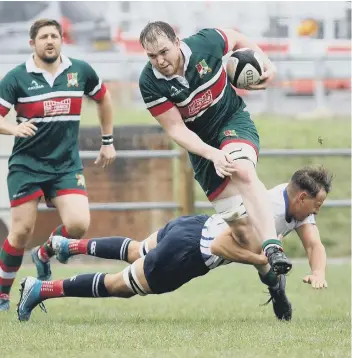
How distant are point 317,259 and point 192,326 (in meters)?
0.89

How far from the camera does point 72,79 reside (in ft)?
29.0

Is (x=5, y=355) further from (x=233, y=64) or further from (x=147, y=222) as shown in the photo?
(x=147, y=222)

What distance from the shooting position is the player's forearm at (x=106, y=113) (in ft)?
30.0

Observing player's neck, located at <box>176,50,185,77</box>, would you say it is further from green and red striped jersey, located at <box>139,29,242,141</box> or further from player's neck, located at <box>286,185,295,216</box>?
player's neck, located at <box>286,185,295,216</box>

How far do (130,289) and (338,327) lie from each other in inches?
52.3

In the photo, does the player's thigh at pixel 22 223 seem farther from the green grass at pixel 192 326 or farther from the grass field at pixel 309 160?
the grass field at pixel 309 160

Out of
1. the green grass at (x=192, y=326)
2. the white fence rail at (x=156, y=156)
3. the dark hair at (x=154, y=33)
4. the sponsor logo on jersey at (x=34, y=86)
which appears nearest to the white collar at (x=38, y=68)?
the sponsor logo on jersey at (x=34, y=86)

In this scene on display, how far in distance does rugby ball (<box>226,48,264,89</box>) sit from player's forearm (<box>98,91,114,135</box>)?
165 cm

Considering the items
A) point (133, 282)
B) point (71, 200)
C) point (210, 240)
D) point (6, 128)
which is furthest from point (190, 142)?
point (71, 200)

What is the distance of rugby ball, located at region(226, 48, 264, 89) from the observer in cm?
759

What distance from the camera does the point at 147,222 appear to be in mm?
12594

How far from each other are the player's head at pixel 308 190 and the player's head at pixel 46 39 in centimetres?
233

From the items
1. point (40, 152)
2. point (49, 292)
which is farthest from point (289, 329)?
point (40, 152)

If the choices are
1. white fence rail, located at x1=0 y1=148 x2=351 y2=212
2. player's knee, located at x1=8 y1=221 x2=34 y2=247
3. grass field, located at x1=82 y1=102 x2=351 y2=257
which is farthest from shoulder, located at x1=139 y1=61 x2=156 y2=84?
grass field, located at x1=82 y1=102 x2=351 y2=257
